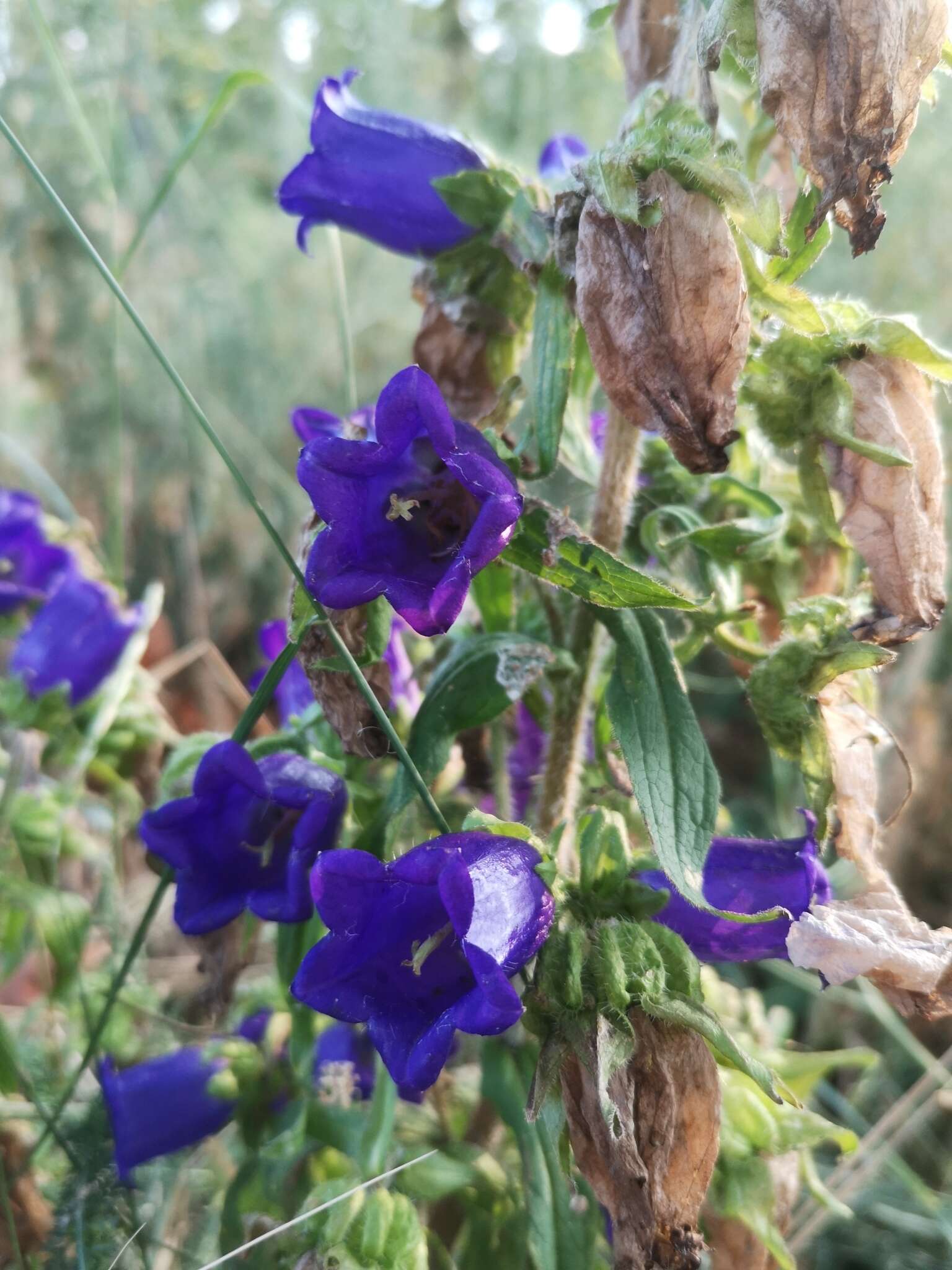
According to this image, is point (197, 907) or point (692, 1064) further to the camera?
point (197, 907)

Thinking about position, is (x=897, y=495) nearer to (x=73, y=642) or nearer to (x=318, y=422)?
(x=318, y=422)

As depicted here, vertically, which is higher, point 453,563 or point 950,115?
point 950,115

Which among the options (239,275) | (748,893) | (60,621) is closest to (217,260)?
(239,275)

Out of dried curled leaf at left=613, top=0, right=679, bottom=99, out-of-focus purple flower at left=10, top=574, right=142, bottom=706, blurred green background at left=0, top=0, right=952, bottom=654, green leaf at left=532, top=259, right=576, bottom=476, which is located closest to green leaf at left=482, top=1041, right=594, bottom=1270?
green leaf at left=532, top=259, right=576, bottom=476

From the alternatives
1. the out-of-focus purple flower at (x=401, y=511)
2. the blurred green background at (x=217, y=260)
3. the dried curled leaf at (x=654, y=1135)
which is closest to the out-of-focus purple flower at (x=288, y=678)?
the out-of-focus purple flower at (x=401, y=511)

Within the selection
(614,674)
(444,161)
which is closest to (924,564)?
(614,674)

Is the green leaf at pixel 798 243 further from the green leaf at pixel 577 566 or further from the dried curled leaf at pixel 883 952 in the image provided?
the dried curled leaf at pixel 883 952

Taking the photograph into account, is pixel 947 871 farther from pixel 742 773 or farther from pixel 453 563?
pixel 453 563
